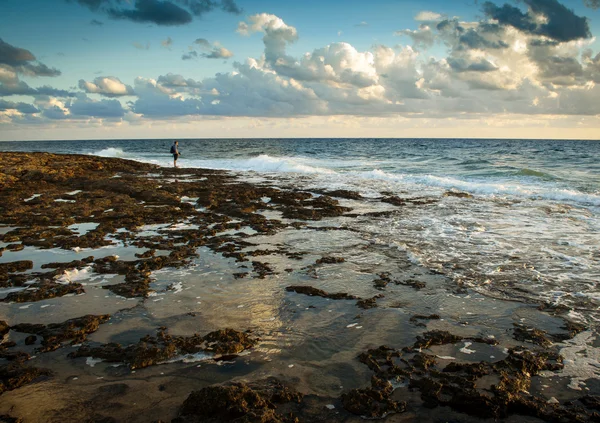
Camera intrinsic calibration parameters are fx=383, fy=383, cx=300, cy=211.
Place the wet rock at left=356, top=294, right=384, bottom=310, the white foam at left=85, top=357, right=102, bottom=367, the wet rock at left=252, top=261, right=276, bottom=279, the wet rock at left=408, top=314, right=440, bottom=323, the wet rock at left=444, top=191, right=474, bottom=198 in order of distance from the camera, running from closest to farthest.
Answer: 1. the white foam at left=85, top=357, right=102, bottom=367
2. the wet rock at left=408, top=314, right=440, bottom=323
3. the wet rock at left=356, top=294, right=384, bottom=310
4. the wet rock at left=252, top=261, right=276, bottom=279
5. the wet rock at left=444, top=191, right=474, bottom=198

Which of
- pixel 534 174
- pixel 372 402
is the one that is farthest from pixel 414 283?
pixel 534 174

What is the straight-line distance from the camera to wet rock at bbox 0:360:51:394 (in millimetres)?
3584

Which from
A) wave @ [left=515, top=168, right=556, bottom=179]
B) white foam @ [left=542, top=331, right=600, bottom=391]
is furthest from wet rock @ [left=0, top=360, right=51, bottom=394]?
wave @ [left=515, top=168, right=556, bottom=179]

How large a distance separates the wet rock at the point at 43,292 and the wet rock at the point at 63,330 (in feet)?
3.03

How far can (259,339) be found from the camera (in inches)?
177

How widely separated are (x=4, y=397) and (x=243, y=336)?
2250 millimetres

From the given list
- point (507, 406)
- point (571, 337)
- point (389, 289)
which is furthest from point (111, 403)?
point (571, 337)

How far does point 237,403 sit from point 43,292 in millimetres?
4204

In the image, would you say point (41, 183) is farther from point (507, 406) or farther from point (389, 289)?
point (507, 406)

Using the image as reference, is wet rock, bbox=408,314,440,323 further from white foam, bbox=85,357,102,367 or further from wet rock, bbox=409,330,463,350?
white foam, bbox=85,357,102,367

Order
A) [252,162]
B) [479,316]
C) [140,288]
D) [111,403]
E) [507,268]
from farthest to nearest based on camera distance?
[252,162]
[507,268]
[140,288]
[479,316]
[111,403]

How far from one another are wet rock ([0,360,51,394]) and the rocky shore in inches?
0.6

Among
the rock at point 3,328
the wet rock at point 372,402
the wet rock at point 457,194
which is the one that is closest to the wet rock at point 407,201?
the wet rock at point 457,194

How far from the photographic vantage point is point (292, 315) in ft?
16.9
